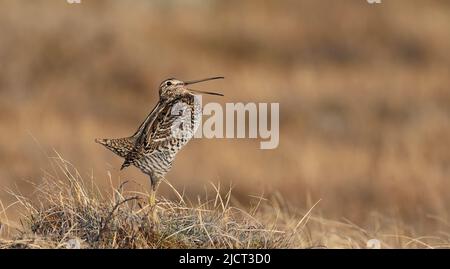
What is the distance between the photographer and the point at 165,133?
20.2ft

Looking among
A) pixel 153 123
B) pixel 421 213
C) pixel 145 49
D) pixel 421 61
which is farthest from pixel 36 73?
pixel 153 123

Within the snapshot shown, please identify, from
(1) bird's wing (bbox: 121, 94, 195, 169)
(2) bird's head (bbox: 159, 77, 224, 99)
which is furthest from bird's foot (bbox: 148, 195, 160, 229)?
(2) bird's head (bbox: 159, 77, 224, 99)

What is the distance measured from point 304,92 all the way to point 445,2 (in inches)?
241

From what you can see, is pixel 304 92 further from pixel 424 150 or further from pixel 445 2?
pixel 445 2

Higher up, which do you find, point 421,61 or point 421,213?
point 421,61

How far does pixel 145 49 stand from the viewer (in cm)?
2134

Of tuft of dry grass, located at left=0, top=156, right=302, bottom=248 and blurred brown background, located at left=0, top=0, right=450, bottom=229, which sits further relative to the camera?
blurred brown background, located at left=0, top=0, right=450, bottom=229

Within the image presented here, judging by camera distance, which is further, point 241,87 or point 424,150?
point 241,87

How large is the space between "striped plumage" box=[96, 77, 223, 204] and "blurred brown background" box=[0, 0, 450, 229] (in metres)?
6.70

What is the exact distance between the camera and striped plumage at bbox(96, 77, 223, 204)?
6.09 metres

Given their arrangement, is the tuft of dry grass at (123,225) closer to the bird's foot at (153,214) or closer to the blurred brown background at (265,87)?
the bird's foot at (153,214)

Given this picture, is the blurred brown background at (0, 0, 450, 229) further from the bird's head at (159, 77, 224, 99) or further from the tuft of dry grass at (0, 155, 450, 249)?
the tuft of dry grass at (0, 155, 450, 249)
